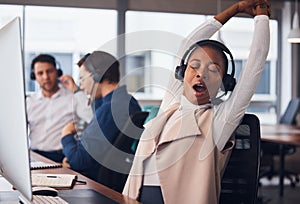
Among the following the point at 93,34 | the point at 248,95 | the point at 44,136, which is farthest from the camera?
the point at 93,34

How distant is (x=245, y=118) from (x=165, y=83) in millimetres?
477

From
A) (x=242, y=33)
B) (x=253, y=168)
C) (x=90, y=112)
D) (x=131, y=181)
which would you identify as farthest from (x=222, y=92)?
(x=242, y=33)

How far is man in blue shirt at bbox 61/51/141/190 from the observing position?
121 inches

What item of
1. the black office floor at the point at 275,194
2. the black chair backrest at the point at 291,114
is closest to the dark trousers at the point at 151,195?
the black office floor at the point at 275,194

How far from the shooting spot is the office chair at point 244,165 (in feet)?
6.86

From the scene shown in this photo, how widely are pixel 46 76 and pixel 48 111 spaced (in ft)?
0.94

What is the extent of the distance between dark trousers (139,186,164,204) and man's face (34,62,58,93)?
7.61 ft

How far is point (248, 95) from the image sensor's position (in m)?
1.99

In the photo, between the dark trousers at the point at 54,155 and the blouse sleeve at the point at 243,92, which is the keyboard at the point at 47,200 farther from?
the dark trousers at the point at 54,155

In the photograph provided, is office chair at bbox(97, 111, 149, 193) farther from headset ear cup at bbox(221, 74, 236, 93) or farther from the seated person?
the seated person

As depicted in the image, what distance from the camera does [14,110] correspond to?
1313 mm

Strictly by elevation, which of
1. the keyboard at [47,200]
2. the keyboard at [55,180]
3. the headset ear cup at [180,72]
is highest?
the headset ear cup at [180,72]

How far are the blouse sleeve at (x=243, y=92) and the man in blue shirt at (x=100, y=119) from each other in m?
0.95

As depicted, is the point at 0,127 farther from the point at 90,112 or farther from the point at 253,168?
the point at 90,112
